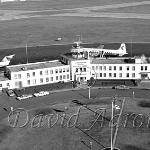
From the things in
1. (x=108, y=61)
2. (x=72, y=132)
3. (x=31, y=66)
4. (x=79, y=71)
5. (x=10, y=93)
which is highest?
(x=108, y=61)

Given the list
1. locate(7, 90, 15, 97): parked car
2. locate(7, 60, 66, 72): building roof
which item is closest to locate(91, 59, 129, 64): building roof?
locate(7, 60, 66, 72): building roof

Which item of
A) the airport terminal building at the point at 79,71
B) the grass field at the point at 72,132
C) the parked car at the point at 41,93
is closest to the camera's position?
the grass field at the point at 72,132

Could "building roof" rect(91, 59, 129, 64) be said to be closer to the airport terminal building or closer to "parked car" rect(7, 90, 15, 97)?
the airport terminal building

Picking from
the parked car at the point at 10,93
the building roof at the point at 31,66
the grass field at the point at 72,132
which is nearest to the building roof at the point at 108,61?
the building roof at the point at 31,66

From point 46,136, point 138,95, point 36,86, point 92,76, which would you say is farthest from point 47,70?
point 46,136

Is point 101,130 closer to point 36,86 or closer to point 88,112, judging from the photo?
point 88,112

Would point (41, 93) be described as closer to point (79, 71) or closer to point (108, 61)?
point (79, 71)

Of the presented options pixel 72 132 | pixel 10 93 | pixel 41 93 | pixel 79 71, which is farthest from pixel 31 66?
pixel 72 132

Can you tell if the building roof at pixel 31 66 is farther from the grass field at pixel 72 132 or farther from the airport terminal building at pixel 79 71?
the grass field at pixel 72 132
